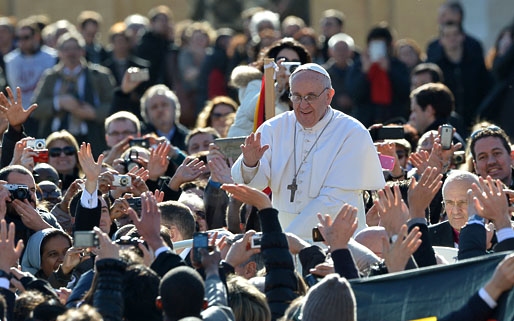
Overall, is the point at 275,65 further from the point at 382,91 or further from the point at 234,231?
the point at 382,91

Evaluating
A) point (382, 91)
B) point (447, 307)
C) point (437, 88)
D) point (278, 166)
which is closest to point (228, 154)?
point (278, 166)

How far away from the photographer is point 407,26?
24672 millimetres

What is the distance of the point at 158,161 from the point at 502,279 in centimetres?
499

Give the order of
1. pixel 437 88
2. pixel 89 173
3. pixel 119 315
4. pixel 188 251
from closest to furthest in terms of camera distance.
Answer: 1. pixel 119 315
2. pixel 188 251
3. pixel 89 173
4. pixel 437 88

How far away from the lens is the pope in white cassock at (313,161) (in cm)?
1091

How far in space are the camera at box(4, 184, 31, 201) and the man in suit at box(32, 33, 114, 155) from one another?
6.24 meters

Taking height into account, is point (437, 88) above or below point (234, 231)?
above

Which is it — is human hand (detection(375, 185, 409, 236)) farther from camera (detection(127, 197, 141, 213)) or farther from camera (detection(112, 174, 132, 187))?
camera (detection(112, 174, 132, 187))

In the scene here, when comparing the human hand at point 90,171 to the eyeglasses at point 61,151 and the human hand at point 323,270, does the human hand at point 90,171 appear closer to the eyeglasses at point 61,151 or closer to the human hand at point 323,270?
the human hand at point 323,270


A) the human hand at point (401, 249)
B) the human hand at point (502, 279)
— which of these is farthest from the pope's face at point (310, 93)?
the human hand at point (502, 279)

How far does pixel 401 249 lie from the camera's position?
8.66m

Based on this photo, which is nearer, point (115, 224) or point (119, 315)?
point (119, 315)

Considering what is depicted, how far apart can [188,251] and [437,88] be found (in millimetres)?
5069

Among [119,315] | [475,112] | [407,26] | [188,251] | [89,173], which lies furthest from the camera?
[407,26]
